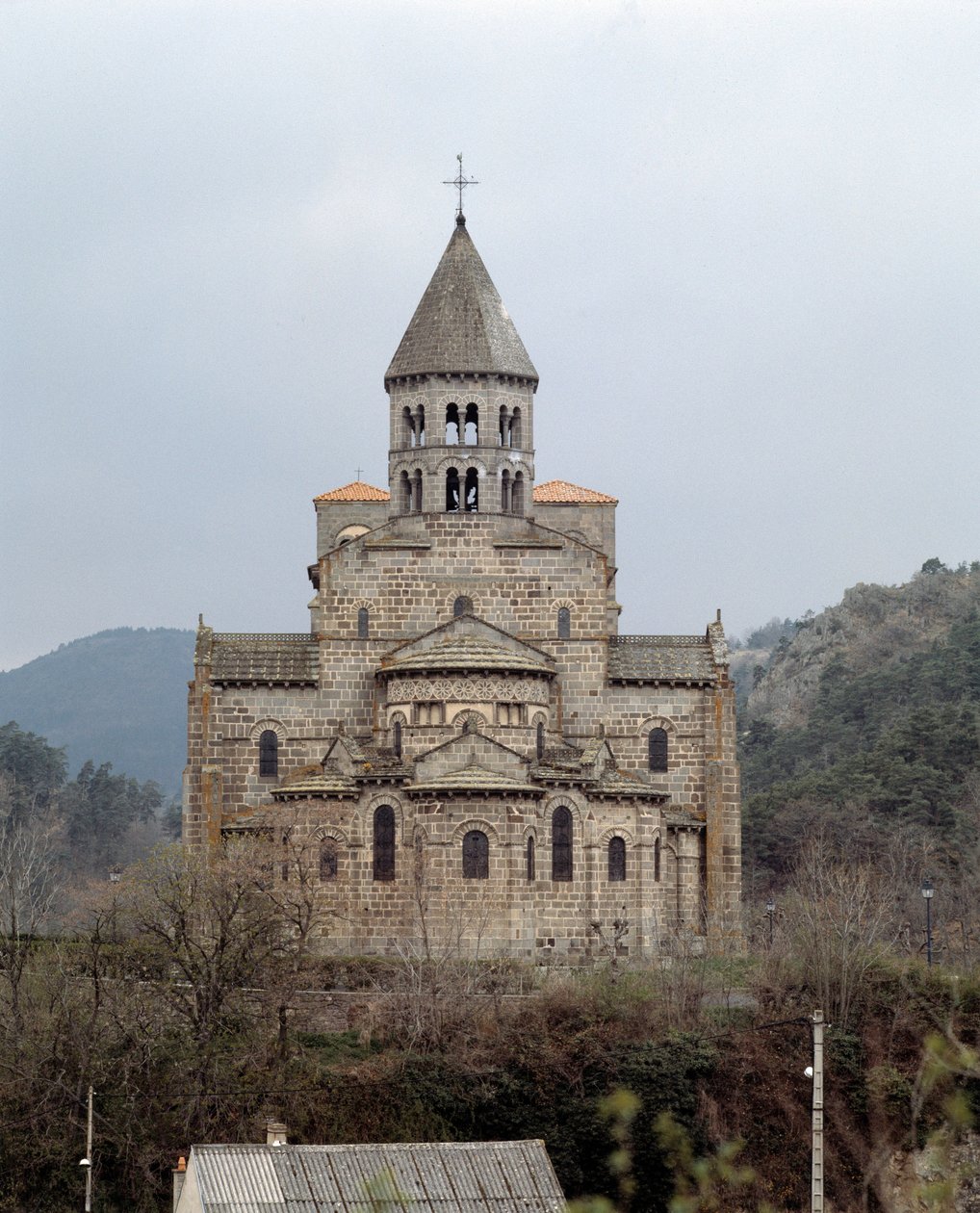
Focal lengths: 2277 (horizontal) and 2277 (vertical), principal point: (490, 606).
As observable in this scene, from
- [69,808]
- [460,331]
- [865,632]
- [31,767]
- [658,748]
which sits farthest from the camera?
[865,632]

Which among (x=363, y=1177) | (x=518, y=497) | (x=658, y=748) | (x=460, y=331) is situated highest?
(x=460, y=331)

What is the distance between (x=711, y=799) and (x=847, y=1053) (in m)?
13.1

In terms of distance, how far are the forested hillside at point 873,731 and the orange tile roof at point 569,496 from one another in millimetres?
21067

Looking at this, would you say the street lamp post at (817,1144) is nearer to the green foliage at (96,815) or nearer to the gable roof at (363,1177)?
the gable roof at (363,1177)

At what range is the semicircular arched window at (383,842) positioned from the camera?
65.6 metres

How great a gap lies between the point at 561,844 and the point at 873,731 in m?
64.7

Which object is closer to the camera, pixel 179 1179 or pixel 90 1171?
pixel 179 1179

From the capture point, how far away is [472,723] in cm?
6706

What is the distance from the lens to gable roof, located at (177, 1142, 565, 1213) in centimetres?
4431

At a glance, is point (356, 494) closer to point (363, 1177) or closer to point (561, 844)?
point (561, 844)

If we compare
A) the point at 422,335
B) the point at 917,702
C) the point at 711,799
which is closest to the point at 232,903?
the point at 711,799

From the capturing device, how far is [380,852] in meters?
65.8

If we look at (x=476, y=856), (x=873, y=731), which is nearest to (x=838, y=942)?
(x=476, y=856)

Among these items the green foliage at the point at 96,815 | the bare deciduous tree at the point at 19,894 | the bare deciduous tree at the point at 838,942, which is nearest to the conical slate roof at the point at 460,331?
the bare deciduous tree at the point at 838,942
